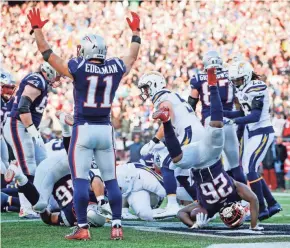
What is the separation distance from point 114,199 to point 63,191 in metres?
1.17

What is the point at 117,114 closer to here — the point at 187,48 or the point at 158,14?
the point at 187,48

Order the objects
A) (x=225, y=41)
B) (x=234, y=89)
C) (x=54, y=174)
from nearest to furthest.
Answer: (x=54, y=174) < (x=234, y=89) < (x=225, y=41)

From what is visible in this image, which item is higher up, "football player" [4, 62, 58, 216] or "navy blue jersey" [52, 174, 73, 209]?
"football player" [4, 62, 58, 216]

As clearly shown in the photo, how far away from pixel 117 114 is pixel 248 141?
429 inches

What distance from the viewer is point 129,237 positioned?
627 cm

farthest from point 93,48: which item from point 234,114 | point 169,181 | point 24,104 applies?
point 169,181

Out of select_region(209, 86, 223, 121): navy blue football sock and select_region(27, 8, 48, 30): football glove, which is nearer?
select_region(27, 8, 48, 30): football glove

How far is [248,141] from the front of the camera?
8164 mm

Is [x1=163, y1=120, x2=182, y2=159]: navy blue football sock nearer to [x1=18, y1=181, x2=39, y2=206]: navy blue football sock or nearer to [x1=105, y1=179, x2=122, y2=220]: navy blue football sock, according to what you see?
[x1=105, y1=179, x2=122, y2=220]: navy blue football sock

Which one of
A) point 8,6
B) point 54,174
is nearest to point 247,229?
point 54,174

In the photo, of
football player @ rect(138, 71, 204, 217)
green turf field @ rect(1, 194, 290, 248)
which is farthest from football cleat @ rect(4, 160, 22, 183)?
football player @ rect(138, 71, 204, 217)

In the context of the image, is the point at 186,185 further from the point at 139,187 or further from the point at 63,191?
the point at 63,191

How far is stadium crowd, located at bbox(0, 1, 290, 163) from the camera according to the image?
62.0 ft

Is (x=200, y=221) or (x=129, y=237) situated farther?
(x=200, y=221)
